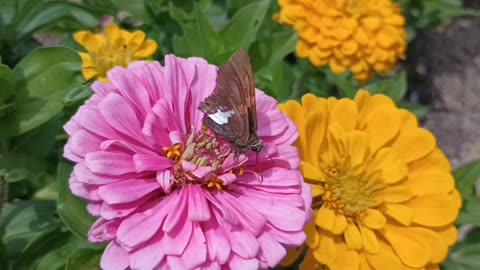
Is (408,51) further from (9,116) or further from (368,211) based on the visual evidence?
(9,116)

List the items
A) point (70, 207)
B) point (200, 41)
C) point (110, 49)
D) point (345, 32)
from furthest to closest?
1. point (345, 32)
2. point (110, 49)
3. point (200, 41)
4. point (70, 207)

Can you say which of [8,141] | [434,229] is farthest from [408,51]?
[8,141]

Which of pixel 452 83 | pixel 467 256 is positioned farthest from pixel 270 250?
pixel 452 83

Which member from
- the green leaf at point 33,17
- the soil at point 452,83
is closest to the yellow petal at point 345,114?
the green leaf at point 33,17

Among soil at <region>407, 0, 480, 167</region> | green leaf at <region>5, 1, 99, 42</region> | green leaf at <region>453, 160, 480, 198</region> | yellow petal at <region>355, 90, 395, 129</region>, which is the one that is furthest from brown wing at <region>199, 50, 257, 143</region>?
soil at <region>407, 0, 480, 167</region>

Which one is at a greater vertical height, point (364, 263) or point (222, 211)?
point (222, 211)

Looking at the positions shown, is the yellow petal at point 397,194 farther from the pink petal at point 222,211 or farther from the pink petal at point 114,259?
the pink petal at point 114,259

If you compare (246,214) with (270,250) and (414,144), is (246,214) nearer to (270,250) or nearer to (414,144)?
(270,250)
